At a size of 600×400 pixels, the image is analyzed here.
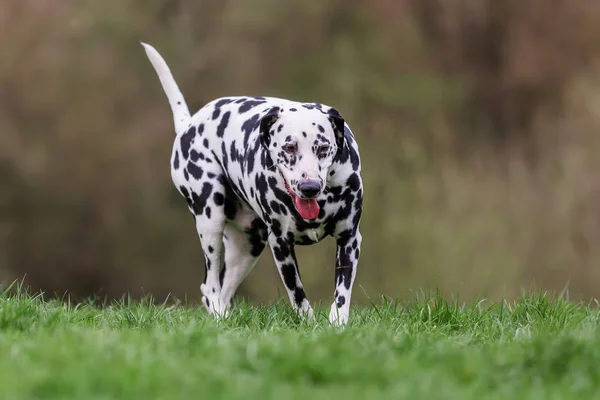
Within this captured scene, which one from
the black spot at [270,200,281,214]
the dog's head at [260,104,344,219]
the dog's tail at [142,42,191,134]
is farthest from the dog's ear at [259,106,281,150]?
the dog's tail at [142,42,191,134]

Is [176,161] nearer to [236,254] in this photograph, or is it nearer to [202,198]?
[202,198]

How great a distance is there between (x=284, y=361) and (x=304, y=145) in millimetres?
1759

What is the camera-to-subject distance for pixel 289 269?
595cm

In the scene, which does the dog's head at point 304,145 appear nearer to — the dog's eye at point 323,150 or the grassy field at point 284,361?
the dog's eye at point 323,150

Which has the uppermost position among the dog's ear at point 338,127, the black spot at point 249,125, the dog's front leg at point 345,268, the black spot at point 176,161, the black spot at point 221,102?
the dog's ear at point 338,127

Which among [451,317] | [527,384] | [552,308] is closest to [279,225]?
[451,317]

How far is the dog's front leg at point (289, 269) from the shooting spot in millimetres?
5910

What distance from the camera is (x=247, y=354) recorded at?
4008 mm

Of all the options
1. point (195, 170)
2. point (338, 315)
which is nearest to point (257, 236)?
point (195, 170)

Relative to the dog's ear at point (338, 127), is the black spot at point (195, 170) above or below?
below

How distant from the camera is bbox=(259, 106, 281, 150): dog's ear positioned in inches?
222

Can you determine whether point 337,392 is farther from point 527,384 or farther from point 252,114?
point 252,114

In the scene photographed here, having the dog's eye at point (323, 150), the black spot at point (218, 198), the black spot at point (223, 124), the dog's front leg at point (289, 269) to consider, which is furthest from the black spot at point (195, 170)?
the dog's eye at point (323, 150)

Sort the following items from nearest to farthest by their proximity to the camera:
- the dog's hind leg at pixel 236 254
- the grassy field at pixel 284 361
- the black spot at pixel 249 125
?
the grassy field at pixel 284 361, the black spot at pixel 249 125, the dog's hind leg at pixel 236 254
